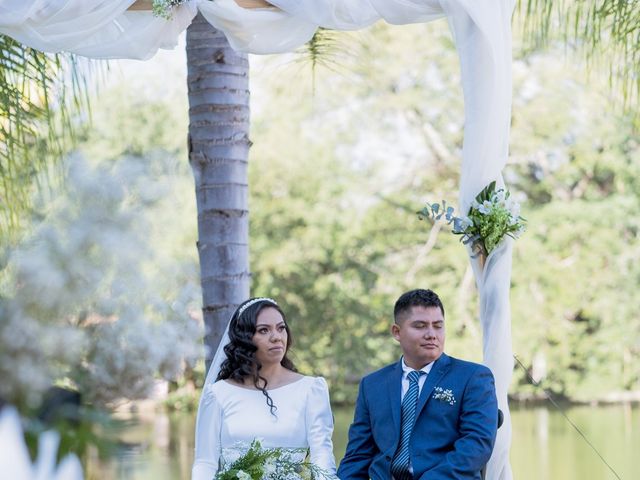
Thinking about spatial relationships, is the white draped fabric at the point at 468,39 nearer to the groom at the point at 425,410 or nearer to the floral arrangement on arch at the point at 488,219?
the floral arrangement on arch at the point at 488,219

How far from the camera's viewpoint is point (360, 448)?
3.66m

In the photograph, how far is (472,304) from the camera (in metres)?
17.1

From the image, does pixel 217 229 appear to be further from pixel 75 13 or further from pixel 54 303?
pixel 54 303

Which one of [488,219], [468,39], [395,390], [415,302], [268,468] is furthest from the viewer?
[468,39]

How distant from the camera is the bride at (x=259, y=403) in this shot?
370 cm

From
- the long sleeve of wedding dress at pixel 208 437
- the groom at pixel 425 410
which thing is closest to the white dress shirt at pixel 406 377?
the groom at pixel 425 410

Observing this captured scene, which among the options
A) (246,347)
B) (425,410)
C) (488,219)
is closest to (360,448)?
(425,410)

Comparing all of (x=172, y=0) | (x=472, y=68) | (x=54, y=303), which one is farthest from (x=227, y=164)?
(x=54, y=303)

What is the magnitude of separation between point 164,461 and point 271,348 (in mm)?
12760

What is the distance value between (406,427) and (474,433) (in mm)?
245

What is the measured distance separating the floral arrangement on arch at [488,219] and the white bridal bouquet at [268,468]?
101 cm

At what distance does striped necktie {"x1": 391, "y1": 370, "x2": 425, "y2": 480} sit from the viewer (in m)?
3.50

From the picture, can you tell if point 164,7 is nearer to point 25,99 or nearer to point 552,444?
point 25,99

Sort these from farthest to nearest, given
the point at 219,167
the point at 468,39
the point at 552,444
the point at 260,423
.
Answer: the point at 552,444, the point at 219,167, the point at 468,39, the point at 260,423
